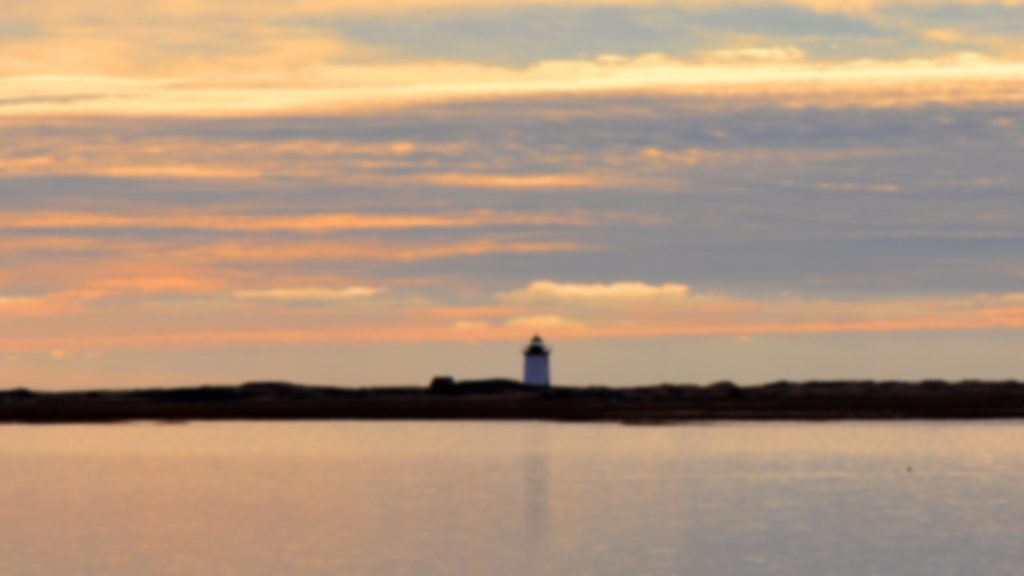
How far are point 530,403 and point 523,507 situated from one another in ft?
283

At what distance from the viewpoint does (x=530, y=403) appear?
430 ft

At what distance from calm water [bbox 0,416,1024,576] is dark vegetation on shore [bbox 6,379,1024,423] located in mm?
32076

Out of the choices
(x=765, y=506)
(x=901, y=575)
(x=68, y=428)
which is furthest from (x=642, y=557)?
(x=68, y=428)

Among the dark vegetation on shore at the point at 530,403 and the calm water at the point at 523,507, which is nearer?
the calm water at the point at 523,507

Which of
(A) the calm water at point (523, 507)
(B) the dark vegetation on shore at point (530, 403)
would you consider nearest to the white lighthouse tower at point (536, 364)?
(B) the dark vegetation on shore at point (530, 403)

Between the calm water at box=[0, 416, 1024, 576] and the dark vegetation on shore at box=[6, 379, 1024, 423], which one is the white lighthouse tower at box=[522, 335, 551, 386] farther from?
the calm water at box=[0, 416, 1024, 576]

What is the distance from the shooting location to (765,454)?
218 ft

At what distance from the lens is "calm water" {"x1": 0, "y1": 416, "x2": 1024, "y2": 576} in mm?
33938

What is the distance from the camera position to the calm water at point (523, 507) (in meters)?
33.9

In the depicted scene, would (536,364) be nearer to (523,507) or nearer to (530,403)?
(530,403)

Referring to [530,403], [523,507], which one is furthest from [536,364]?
[523,507]

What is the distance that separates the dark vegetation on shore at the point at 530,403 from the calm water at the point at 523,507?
105ft

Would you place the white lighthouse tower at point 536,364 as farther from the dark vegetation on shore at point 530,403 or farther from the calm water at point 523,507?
the calm water at point 523,507

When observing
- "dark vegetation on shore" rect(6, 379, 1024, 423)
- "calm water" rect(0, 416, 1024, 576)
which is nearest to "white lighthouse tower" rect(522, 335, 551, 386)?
"dark vegetation on shore" rect(6, 379, 1024, 423)
